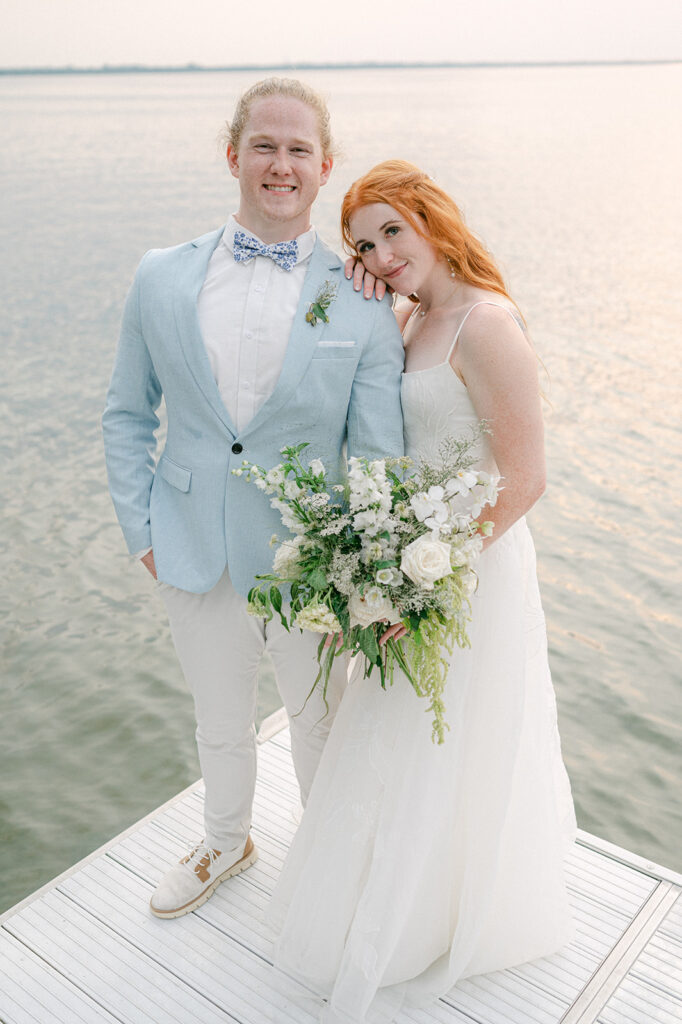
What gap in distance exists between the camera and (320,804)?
110 inches

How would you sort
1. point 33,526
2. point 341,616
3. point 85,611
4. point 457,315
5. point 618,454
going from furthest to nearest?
point 618,454
point 33,526
point 85,611
point 457,315
point 341,616

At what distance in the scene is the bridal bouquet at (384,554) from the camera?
7.30 feet

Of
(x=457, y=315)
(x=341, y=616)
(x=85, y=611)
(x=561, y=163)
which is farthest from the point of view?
(x=561, y=163)

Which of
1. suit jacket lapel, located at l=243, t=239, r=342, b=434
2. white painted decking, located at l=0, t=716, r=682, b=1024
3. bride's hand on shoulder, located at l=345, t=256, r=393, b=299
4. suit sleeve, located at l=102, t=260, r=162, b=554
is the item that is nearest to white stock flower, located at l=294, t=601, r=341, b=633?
suit jacket lapel, located at l=243, t=239, r=342, b=434

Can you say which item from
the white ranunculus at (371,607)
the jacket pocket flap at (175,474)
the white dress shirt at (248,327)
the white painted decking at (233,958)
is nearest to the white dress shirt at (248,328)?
the white dress shirt at (248,327)

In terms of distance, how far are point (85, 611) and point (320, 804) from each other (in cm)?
337

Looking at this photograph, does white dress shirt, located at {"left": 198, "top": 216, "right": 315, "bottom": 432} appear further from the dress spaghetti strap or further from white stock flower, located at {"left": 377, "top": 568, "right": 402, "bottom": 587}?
white stock flower, located at {"left": 377, "top": 568, "right": 402, "bottom": 587}

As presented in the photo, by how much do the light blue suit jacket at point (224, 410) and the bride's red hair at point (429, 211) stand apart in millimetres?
222

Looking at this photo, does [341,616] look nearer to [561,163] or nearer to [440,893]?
[440,893]

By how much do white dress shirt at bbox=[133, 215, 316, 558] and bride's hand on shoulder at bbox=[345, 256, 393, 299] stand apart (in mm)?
151

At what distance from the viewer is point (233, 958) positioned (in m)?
2.96

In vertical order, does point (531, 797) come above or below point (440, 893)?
above

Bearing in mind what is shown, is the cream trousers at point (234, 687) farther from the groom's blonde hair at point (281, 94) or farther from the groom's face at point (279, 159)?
the groom's blonde hair at point (281, 94)

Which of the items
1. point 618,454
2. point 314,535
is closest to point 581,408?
point 618,454
